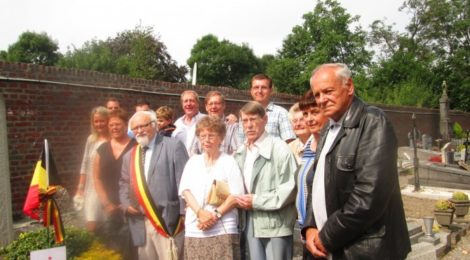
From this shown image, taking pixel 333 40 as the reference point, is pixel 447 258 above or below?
below

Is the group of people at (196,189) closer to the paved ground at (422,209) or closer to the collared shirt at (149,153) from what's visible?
the collared shirt at (149,153)

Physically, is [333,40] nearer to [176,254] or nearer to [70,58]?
[70,58]

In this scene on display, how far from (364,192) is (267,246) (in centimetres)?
152

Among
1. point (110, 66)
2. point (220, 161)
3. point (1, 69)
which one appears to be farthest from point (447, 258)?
point (110, 66)

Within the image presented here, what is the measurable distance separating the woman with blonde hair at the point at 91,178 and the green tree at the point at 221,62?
44006mm

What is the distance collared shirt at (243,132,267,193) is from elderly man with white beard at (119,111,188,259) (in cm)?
55

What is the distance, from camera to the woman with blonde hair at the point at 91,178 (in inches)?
143

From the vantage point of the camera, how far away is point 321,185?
2545 millimetres

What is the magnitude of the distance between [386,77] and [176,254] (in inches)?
1383

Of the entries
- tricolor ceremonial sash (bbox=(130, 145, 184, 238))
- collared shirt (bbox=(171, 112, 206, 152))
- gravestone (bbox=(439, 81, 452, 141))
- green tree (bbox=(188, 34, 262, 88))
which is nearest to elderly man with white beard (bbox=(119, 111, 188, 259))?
tricolor ceremonial sash (bbox=(130, 145, 184, 238))

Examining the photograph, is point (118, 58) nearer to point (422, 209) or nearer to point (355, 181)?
point (422, 209)

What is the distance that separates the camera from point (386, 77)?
118ft

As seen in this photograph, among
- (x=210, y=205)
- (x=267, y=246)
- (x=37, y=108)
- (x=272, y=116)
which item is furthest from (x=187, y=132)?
(x=37, y=108)

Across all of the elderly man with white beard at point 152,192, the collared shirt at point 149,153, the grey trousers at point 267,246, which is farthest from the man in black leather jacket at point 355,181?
the collared shirt at point 149,153
